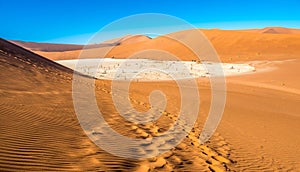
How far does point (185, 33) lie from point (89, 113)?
77778mm

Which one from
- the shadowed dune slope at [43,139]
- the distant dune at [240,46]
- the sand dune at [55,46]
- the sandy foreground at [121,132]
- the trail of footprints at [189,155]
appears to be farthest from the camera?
the sand dune at [55,46]

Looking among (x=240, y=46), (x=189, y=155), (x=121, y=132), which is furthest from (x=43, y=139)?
(x=240, y=46)

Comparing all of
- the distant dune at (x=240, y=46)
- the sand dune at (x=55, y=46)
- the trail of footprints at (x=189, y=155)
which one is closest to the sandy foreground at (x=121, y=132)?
the trail of footprints at (x=189, y=155)

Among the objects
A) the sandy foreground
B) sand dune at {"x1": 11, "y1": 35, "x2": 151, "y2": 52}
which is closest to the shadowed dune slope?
the sandy foreground

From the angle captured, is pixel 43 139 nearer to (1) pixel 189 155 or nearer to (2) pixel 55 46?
(1) pixel 189 155

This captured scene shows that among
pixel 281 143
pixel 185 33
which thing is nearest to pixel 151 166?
pixel 281 143

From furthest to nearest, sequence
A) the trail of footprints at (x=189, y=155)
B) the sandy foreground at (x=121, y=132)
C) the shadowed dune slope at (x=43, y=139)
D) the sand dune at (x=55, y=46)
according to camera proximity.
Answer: the sand dune at (x=55, y=46)
the trail of footprints at (x=189, y=155)
the sandy foreground at (x=121, y=132)
the shadowed dune slope at (x=43, y=139)

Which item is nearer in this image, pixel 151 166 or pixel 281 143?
pixel 151 166

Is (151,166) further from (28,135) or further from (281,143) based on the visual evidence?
(281,143)

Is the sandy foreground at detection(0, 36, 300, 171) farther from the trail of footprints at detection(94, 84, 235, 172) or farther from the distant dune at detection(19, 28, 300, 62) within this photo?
the distant dune at detection(19, 28, 300, 62)

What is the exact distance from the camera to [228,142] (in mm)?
8477

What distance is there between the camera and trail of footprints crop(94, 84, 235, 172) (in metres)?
5.61

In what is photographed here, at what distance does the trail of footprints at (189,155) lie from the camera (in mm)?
5609

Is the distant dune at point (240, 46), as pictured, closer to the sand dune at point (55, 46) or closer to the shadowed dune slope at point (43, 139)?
the shadowed dune slope at point (43, 139)
